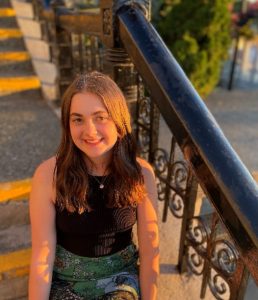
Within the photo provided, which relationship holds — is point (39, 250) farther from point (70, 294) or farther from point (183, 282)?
point (183, 282)

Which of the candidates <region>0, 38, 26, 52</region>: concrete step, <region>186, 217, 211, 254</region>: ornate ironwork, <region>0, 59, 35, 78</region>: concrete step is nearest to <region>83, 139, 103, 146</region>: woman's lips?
<region>186, 217, 211, 254</region>: ornate ironwork

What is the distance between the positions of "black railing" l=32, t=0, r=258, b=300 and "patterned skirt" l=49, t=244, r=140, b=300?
39cm

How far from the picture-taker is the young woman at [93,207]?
141cm

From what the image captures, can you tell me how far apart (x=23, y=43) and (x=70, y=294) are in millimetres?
3293

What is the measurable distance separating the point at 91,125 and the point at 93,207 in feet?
1.17

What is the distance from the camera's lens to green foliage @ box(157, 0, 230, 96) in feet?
18.6

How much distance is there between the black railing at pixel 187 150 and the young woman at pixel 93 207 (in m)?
0.24

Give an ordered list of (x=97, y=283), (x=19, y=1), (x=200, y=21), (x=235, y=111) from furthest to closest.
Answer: (x=200, y=21) < (x=235, y=111) < (x=19, y=1) < (x=97, y=283)

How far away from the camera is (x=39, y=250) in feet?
4.98

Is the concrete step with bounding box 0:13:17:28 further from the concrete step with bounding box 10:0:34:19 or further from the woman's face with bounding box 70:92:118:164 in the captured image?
the woman's face with bounding box 70:92:118:164

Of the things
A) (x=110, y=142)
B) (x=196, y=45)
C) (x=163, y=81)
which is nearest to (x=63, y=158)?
(x=110, y=142)

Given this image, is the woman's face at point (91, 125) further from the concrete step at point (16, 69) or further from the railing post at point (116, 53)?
the concrete step at point (16, 69)

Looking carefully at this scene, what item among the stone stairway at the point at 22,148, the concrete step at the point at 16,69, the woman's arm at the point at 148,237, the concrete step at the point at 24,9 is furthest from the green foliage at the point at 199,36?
the woman's arm at the point at 148,237

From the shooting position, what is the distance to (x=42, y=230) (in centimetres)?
150
